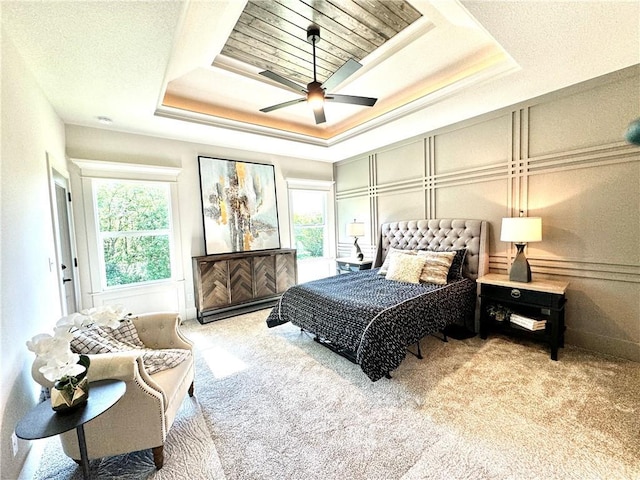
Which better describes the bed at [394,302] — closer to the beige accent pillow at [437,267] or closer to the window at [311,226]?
the beige accent pillow at [437,267]

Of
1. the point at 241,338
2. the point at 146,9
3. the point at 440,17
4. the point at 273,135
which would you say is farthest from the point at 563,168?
the point at 241,338

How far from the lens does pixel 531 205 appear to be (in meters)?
3.06

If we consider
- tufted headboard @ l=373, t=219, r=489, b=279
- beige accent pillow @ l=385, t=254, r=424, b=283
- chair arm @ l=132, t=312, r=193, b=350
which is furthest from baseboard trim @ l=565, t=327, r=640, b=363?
chair arm @ l=132, t=312, r=193, b=350

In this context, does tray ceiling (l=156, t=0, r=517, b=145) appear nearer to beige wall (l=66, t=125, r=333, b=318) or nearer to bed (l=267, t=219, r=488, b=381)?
beige wall (l=66, t=125, r=333, b=318)

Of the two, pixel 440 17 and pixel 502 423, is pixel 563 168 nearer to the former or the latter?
pixel 440 17

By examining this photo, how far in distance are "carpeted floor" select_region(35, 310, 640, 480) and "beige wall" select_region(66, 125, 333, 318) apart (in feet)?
4.99

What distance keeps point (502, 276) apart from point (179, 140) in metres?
4.62

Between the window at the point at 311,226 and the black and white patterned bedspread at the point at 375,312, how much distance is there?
190 centimetres

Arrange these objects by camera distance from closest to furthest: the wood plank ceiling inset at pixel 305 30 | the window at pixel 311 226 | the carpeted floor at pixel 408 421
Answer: the carpeted floor at pixel 408 421 < the wood plank ceiling inset at pixel 305 30 < the window at pixel 311 226

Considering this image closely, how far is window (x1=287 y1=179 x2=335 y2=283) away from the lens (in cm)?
518

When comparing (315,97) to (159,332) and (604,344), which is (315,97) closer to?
(159,332)

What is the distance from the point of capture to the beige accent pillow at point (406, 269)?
3.30m

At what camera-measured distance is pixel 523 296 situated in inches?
109

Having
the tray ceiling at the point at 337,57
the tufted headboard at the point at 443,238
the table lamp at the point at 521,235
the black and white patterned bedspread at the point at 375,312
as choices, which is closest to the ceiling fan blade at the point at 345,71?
the tray ceiling at the point at 337,57
